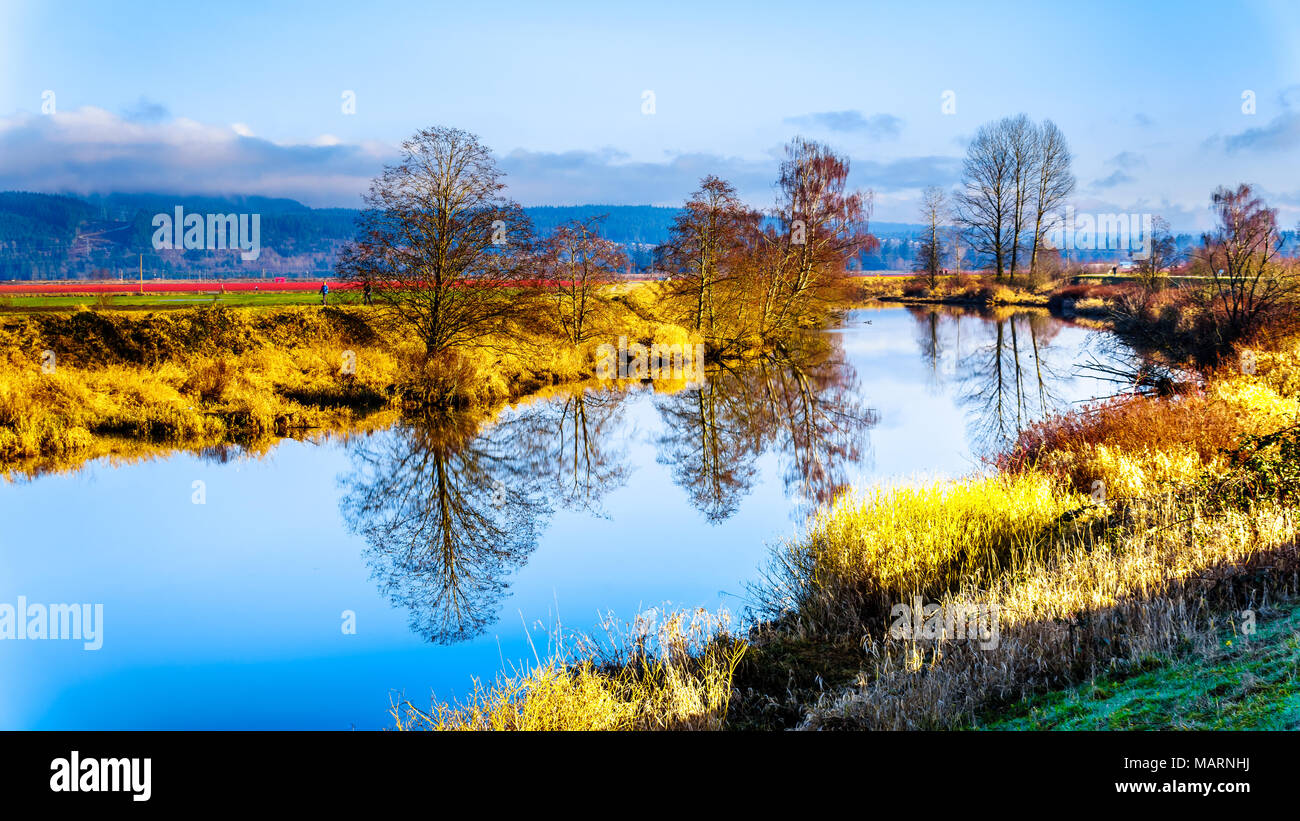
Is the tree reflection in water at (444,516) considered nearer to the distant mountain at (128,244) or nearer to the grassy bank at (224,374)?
the grassy bank at (224,374)

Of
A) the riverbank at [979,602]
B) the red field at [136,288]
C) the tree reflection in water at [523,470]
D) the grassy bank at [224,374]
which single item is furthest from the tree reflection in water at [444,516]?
the red field at [136,288]

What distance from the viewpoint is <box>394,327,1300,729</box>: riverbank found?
18.6 feet

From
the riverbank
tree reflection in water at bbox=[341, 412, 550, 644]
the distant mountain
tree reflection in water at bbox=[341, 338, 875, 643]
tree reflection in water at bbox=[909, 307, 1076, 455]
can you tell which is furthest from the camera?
the distant mountain

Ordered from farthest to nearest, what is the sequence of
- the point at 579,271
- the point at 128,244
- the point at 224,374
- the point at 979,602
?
the point at 128,244, the point at 579,271, the point at 224,374, the point at 979,602

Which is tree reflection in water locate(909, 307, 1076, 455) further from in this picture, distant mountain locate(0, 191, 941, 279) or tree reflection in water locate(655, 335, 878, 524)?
distant mountain locate(0, 191, 941, 279)

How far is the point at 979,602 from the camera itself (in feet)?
23.8

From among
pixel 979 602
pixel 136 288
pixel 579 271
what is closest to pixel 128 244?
pixel 136 288

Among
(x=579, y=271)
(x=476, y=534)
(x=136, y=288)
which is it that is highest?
(x=136, y=288)

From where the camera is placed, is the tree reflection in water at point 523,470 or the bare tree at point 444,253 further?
the bare tree at point 444,253

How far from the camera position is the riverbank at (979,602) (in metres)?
5.68

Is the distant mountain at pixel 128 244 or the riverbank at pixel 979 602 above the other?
the distant mountain at pixel 128 244

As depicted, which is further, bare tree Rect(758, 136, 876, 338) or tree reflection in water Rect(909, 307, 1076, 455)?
bare tree Rect(758, 136, 876, 338)

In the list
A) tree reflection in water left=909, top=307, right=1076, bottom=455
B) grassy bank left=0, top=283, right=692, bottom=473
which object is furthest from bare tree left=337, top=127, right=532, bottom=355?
tree reflection in water left=909, top=307, right=1076, bottom=455

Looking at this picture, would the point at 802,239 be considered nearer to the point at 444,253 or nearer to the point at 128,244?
the point at 444,253
